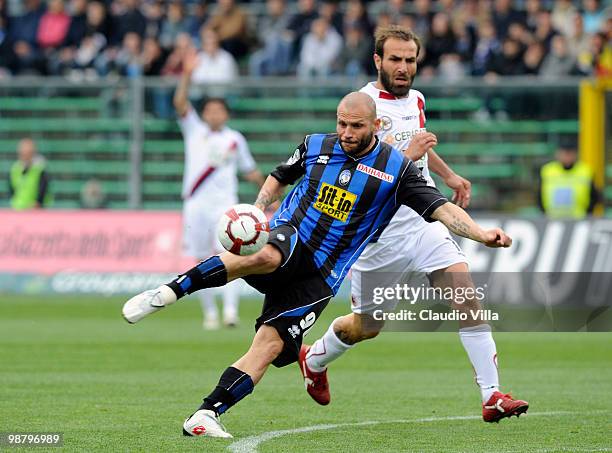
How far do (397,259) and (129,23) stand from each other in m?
16.2

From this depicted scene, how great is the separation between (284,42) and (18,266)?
624 centimetres

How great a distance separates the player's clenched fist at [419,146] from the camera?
887 cm

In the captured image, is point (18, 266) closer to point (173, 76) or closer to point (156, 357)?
point (173, 76)

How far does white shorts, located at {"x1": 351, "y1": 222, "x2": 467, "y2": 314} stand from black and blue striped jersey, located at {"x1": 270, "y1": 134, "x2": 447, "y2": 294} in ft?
3.11

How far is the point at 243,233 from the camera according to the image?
7891 millimetres

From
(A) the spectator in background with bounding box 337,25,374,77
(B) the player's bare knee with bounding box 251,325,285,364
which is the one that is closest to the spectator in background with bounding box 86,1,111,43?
(A) the spectator in background with bounding box 337,25,374,77

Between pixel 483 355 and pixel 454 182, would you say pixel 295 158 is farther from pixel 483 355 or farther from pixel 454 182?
pixel 483 355

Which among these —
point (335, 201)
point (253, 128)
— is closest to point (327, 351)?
point (335, 201)

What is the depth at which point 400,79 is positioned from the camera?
9.22m

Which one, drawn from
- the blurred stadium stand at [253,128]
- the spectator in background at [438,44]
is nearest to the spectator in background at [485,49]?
the spectator in background at [438,44]

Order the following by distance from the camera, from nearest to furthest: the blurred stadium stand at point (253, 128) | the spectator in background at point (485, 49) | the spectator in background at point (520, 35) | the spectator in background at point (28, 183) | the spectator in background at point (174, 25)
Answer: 1. the blurred stadium stand at point (253, 128)
2. the spectator in background at point (520, 35)
3. the spectator in background at point (28, 183)
4. the spectator in background at point (485, 49)
5. the spectator in background at point (174, 25)

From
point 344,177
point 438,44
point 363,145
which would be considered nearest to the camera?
point 363,145

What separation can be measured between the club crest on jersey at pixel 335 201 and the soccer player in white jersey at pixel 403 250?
0.83m

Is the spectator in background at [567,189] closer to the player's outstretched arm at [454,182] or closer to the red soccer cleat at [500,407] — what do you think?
the player's outstretched arm at [454,182]
